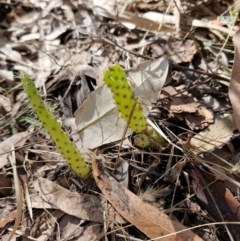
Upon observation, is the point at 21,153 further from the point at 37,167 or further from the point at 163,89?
the point at 163,89

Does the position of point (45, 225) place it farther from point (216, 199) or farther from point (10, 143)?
point (216, 199)

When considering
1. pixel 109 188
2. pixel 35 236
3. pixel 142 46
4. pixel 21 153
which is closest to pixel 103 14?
pixel 142 46

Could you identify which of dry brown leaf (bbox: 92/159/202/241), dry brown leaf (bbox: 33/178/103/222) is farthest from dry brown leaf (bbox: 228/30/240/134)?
dry brown leaf (bbox: 33/178/103/222)

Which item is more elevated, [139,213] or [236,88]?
[236,88]

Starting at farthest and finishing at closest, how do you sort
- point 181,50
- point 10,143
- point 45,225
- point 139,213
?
point 181,50
point 10,143
point 45,225
point 139,213

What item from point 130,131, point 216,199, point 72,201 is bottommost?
point 216,199

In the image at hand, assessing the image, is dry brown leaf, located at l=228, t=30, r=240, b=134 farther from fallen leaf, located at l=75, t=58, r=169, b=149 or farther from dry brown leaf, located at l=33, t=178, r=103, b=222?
dry brown leaf, located at l=33, t=178, r=103, b=222

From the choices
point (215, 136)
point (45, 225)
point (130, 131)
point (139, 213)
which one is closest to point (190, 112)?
point (215, 136)
